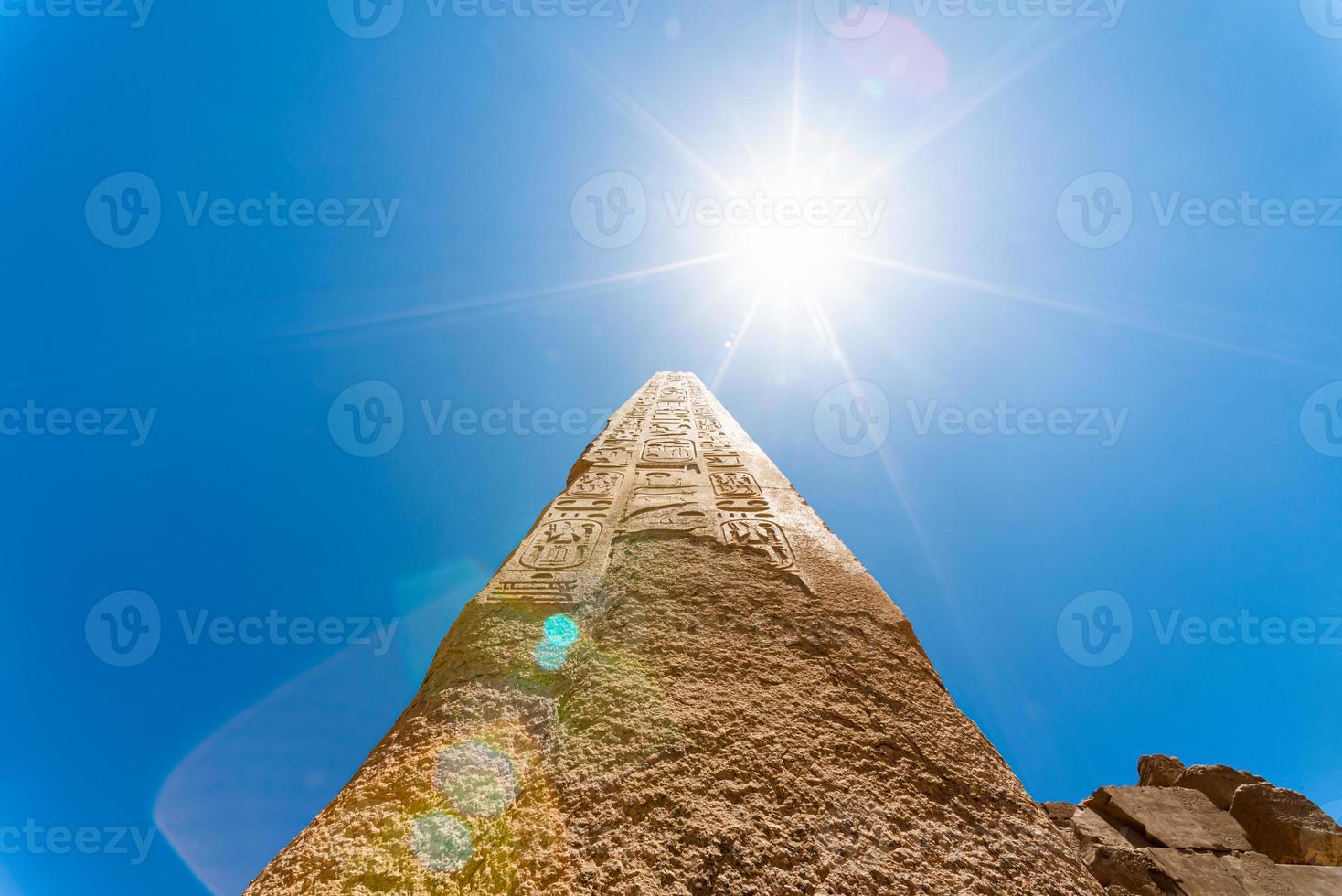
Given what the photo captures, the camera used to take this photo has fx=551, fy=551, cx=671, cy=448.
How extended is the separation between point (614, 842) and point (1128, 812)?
3.09 metres

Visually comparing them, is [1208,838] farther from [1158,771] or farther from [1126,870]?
[1158,771]

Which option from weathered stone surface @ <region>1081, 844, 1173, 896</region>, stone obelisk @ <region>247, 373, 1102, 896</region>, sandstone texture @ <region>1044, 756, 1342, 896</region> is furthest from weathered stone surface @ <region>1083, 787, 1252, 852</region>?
stone obelisk @ <region>247, 373, 1102, 896</region>

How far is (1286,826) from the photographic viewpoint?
8.36ft

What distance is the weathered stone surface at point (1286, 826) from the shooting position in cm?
249

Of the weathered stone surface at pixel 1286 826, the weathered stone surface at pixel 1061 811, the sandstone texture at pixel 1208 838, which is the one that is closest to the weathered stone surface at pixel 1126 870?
the sandstone texture at pixel 1208 838

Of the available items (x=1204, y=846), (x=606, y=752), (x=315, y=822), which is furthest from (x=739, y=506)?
(x=1204, y=846)

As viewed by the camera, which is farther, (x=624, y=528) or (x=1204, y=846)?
(x=1204, y=846)

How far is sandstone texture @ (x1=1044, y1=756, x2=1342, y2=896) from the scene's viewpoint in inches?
90.7

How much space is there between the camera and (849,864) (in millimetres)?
953

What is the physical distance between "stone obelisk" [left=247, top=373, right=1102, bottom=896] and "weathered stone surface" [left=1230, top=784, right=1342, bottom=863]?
8.55ft

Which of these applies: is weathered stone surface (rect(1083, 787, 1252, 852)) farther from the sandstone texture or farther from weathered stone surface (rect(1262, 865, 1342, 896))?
weathered stone surface (rect(1262, 865, 1342, 896))

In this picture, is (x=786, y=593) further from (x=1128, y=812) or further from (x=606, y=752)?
(x=1128, y=812)

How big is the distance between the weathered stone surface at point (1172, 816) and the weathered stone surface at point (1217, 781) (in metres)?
0.07

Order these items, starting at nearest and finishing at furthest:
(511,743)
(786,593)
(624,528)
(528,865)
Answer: (528,865) < (511,743) < (786,593) < (624,528)
